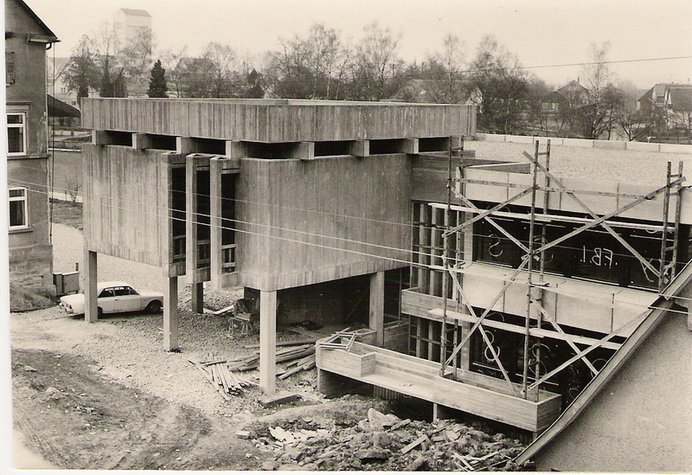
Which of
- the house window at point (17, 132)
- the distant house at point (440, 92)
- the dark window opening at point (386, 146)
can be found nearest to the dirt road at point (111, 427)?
the house window at point (17, 132)

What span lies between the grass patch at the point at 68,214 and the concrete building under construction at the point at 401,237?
21485 millimetres

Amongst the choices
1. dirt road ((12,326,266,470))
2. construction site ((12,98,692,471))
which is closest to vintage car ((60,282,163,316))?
construction site ((12,98,692,471))

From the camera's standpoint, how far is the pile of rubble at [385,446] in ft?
74.5

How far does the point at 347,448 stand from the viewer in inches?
925

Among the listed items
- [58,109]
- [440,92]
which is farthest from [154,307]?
[440,92]

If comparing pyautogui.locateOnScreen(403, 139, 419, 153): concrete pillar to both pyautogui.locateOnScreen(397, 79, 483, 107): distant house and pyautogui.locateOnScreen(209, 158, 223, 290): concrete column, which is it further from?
pyautogui.locateOnScreen(397, 79, 483, 107): distant house

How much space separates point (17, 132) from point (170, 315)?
11.7 meters

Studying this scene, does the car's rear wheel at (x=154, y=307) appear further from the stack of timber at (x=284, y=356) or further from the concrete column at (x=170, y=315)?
the stack of timber at (x=284, y=356)

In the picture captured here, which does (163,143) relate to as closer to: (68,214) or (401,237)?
(401,237)

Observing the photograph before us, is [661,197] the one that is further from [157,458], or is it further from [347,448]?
[157,458]

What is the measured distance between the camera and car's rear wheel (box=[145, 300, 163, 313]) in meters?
37.3

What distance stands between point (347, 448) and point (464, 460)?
3021mm

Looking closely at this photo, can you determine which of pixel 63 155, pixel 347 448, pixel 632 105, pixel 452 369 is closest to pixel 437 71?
pixel 632 105

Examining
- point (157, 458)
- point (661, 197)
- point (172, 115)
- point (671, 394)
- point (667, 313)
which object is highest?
point (172, 115)
